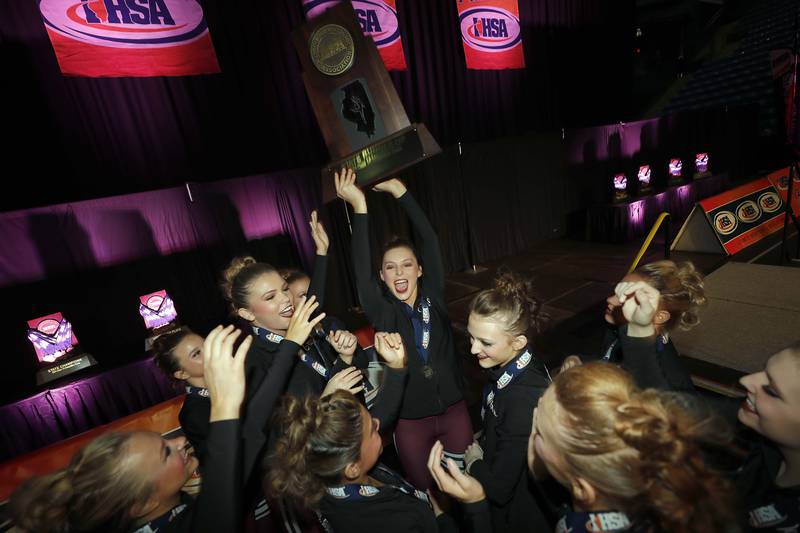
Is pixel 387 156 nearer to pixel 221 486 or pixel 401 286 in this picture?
pixel 401 286

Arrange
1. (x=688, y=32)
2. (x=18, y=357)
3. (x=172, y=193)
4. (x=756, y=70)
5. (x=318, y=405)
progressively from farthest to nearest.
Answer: (x=688, y=32) < (x=756, y=70) < (x=172, y=193) < (x=18, y=357) < (x=318, y=405)

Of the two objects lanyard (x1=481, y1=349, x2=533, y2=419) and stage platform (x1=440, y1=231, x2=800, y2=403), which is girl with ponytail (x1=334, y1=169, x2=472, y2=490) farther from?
stage platform (x1=440, y1=231, x2=800, y2=403)

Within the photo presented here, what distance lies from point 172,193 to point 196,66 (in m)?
1.62

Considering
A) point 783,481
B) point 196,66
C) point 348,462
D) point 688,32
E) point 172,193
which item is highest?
point 688,32

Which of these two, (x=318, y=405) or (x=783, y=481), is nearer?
A: (x=783, y=481)

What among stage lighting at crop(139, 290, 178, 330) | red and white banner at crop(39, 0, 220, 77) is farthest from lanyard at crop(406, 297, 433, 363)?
red and white banner at crop(39, 0, 220, 77)

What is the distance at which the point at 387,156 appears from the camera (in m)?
1.84

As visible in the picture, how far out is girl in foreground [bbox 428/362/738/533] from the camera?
0.83 m

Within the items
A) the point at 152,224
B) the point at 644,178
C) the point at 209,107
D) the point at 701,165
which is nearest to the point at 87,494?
the point at 152,224

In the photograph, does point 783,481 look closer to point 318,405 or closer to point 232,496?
point 318,405

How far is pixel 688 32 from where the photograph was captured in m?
15.7

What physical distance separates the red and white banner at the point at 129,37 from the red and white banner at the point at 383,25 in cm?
168

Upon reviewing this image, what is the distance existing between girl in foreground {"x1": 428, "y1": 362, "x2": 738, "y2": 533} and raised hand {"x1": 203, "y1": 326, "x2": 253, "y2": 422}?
3.31 ft

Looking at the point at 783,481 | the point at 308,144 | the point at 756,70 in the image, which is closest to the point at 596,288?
the point at 783,481
